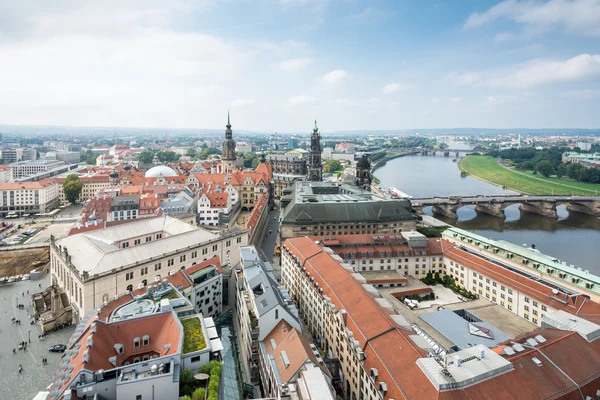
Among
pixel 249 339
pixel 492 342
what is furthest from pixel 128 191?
pixel 492 342

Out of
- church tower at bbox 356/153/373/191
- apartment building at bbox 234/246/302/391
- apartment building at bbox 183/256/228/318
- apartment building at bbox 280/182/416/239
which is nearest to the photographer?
apartment building at bbox 234/246/302/391

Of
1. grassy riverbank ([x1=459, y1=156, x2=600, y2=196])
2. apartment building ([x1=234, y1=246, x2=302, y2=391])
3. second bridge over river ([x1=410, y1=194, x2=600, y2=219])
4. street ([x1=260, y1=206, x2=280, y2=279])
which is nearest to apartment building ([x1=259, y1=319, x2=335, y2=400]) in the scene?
apartment building ([x1=234, y1=246, x2=302, y2=391])

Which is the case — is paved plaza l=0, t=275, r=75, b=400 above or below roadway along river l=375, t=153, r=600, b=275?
below

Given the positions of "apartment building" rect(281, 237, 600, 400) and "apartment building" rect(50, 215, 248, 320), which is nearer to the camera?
"apartment building" rect(281, 237, 600, 400)

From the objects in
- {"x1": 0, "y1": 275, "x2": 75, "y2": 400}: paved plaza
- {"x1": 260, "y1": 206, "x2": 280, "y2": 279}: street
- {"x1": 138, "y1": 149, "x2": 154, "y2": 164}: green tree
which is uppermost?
{"x1": 138, "y1": 149, "x2": 154, "y2": 164}: green tree

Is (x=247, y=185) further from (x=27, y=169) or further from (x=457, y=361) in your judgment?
(x=27, y=169)

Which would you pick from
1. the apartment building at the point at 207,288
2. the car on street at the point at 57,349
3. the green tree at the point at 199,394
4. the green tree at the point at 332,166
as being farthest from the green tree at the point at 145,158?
the green tree at the point at 199,394

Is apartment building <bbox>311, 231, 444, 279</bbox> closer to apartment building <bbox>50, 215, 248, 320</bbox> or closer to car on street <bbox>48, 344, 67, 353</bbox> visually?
apartment building <bbox>50, 215, 248, 320</bbox>

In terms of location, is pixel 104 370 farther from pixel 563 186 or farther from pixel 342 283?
pixel 563 186
